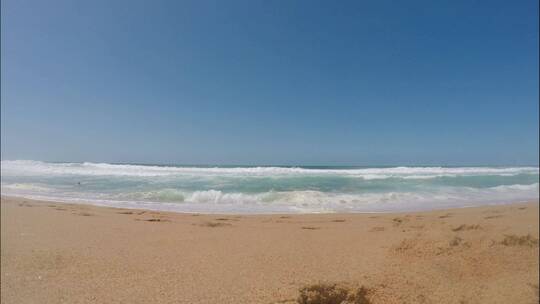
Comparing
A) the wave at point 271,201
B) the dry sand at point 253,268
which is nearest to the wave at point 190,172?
the wave at point 271,201

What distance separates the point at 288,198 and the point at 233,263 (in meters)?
7.23

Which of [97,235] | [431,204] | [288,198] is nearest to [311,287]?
[97,235]

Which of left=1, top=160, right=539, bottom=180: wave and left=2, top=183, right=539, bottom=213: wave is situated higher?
left=1, top=160, right=539, bottom=180: wave

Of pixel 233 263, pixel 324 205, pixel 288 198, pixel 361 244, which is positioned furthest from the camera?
pixel 288 198

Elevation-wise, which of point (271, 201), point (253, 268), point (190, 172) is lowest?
point (271, 201)

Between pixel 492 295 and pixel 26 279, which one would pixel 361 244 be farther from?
pixel 26 279

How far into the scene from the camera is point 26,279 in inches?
87.5

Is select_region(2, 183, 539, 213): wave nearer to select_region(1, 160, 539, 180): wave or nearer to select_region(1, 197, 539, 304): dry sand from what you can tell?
select_region(1, 197, 539, 304): dry sand

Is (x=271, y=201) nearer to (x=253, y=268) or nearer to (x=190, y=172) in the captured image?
(x=253, y=268)

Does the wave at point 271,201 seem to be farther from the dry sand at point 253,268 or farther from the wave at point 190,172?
the wave at point 190,172

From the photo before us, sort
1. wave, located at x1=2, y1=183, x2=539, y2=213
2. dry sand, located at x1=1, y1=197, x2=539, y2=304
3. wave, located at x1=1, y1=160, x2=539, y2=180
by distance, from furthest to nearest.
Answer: wave, located at x1=1, y1=160, x2=539, y2=180, wave, located at x1=2, y1=183, x2=539, y2=213, dry sand, located at x1=1, y1=197, x2=539, y2=304

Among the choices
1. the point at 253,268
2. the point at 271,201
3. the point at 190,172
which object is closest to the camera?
the point at 253,268

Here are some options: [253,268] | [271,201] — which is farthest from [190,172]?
[253,268]

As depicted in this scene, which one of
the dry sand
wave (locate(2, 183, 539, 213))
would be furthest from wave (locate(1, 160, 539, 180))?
the dry sand
